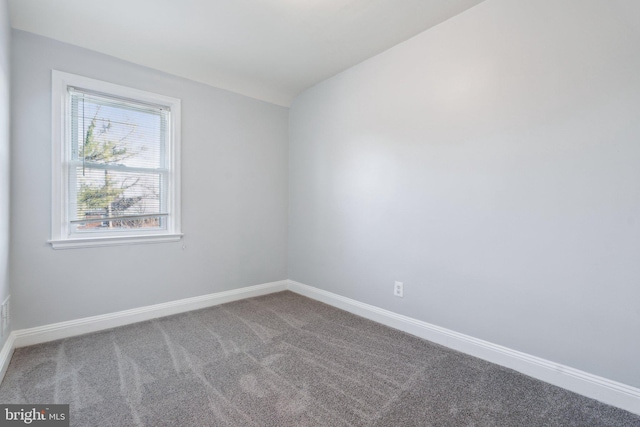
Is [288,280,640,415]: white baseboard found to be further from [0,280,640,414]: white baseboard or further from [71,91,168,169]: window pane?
[71,91,168,169]: window pane

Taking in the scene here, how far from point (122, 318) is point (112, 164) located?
4.46 feet

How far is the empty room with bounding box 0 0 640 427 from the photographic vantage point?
160cm

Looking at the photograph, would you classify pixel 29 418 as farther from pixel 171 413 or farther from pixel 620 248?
pixel 620 248

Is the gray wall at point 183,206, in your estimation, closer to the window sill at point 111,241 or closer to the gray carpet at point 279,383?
the window sill at point 111,241

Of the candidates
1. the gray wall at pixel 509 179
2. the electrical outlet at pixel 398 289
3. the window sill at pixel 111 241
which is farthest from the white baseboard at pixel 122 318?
the electrical outlet at pixel 398 289

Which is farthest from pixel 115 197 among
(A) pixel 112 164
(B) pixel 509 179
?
(B) pixel 509 179

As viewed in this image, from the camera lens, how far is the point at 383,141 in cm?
269

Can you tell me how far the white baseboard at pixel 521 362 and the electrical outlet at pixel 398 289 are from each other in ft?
0.60

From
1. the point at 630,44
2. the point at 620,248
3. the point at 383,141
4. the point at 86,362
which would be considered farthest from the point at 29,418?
the point at 630,44

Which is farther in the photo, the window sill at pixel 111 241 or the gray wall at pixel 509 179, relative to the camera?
the window sill at pixel 111 241

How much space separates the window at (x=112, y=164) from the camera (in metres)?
2.32

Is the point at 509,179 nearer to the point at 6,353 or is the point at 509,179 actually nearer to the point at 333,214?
the point at 333,214

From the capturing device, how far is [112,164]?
2.56m

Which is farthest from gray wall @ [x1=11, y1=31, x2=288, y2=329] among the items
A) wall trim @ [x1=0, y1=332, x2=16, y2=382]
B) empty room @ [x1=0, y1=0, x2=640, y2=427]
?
wall trim @ [x1=0, y1=332, x2=16, y2=382]
